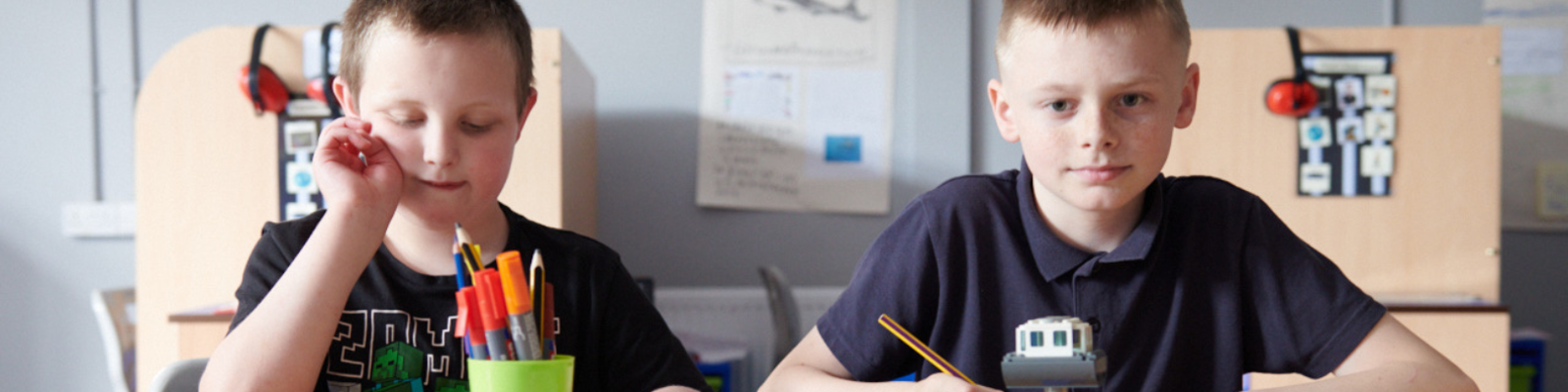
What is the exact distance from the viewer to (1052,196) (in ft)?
2.60

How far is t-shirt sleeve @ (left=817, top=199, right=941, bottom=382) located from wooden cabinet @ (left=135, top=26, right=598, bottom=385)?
1.12 meters

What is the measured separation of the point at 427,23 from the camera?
2.39ft

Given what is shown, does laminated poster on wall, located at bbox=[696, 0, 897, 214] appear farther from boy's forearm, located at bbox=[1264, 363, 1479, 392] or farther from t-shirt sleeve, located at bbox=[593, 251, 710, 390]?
boy's forearm, located at bbox=[1264, 363, 1479, 392]

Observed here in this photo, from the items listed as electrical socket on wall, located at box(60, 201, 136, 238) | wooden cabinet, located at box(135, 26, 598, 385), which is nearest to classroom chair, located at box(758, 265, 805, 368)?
wooden cabinet, located at box(135, 26, 598, 385)

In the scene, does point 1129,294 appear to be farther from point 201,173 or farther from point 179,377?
point 201,173

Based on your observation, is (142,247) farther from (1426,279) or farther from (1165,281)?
(1426,279)

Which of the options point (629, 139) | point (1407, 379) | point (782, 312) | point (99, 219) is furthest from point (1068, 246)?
point (99, 219)

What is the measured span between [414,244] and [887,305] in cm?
39

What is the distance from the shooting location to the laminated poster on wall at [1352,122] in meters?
1.90

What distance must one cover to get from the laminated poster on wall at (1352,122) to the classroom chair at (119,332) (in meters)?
2.41

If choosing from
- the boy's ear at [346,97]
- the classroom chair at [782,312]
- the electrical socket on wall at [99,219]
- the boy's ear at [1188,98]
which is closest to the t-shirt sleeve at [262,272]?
the boy's ear at [346,97]

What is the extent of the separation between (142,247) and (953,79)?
1.91 m

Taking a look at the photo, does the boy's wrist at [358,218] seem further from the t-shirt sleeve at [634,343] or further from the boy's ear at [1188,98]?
the boy's ear at [1188,98]

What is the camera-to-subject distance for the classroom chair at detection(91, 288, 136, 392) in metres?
2.00
